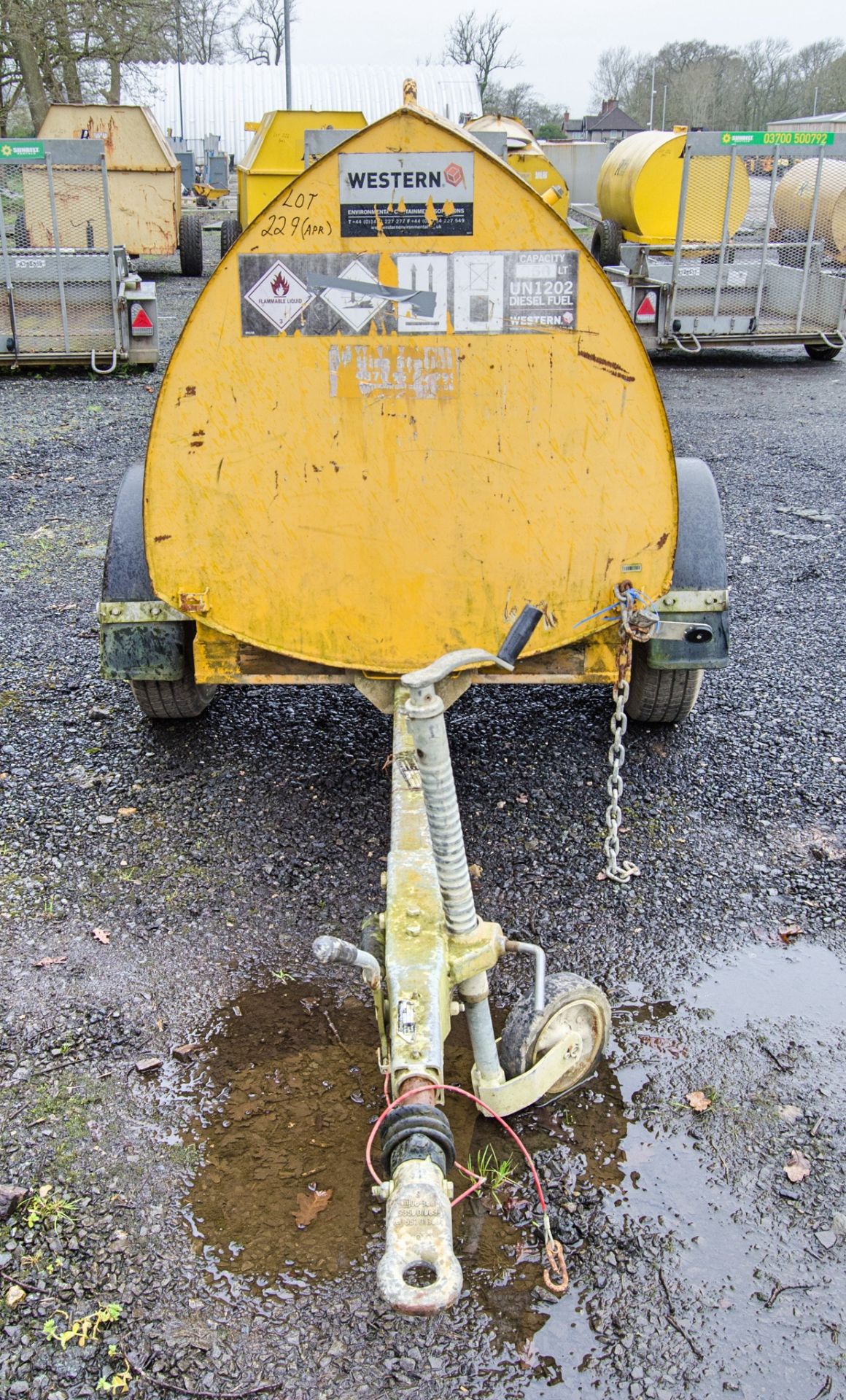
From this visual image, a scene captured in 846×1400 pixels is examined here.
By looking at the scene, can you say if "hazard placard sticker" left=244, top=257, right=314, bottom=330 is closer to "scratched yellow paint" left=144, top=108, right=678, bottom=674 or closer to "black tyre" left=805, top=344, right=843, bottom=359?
"scratched yellow paint" left=144, top=108, right=678, bottom=674

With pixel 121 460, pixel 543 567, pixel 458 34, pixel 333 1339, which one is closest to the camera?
pixel 333 1339

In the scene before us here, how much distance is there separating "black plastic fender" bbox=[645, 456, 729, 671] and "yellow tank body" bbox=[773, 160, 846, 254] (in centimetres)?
1001

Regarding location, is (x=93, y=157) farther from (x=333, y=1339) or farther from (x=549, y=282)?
(x=333, y=1339)

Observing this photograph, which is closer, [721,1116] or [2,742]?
[721,1116]

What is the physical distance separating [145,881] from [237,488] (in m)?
1.34

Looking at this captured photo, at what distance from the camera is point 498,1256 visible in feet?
7.94

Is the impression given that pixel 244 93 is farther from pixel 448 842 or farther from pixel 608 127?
pixel 448 842

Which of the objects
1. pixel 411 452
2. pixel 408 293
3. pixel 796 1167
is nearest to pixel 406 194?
pixel 408 293

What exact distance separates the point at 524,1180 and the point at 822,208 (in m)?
13.0

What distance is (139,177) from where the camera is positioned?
16281 mm

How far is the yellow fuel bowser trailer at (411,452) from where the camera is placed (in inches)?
127

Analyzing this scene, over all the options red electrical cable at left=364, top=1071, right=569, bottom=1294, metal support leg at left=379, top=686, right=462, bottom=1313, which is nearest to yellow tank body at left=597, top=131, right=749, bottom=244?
metal support leg at left=379, top=686, right=462, bottom=1313

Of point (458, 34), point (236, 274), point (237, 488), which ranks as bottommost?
point (237, 488)

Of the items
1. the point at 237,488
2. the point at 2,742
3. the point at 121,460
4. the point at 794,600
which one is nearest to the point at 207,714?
the point at 2,742
